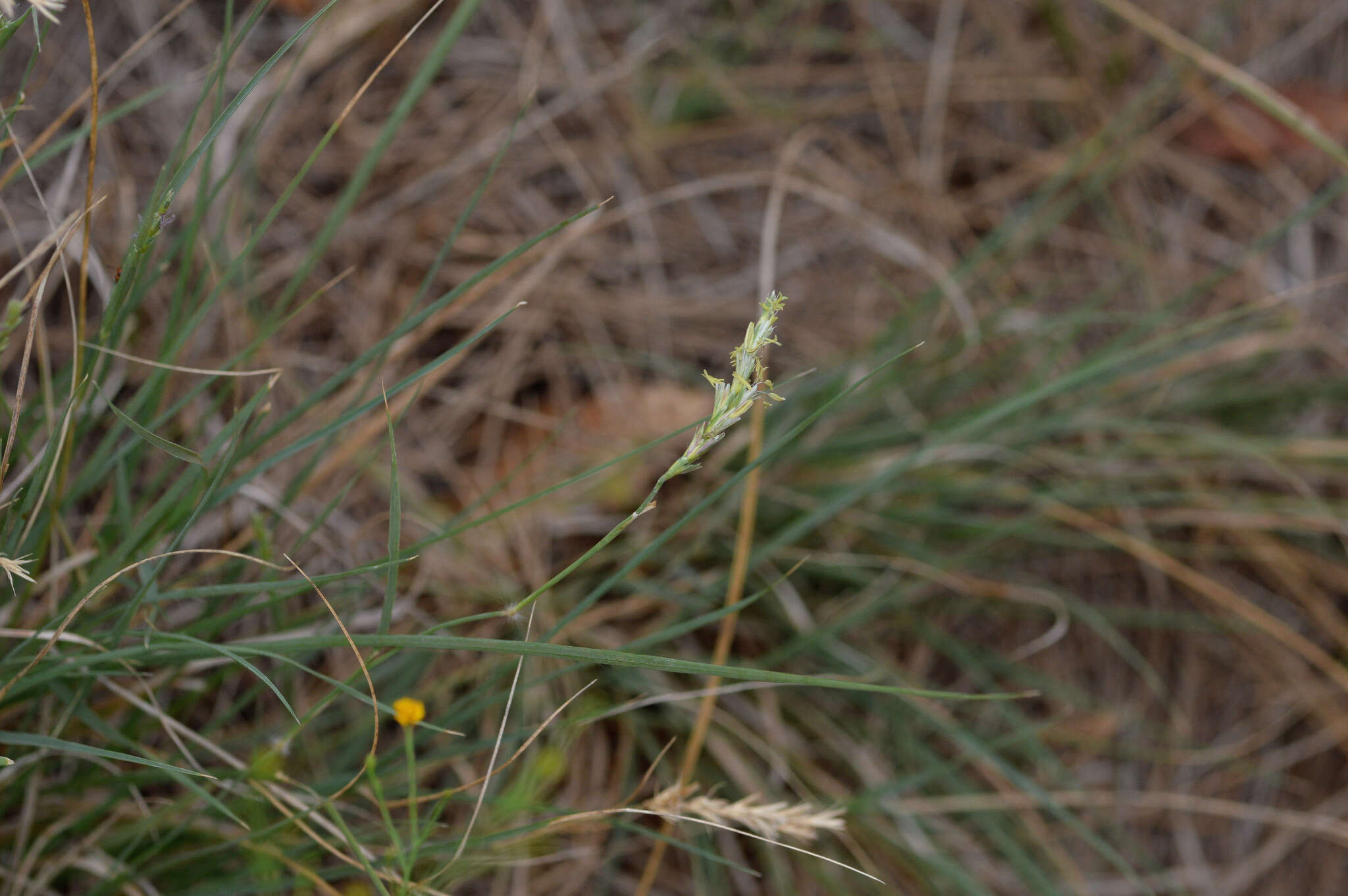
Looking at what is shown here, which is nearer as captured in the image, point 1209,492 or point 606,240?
point 1209,492

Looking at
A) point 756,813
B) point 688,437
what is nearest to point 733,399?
point 756,813

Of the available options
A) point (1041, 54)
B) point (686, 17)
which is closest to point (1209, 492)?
point (1041, 54)

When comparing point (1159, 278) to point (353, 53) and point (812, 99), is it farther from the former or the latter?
point (353, 53)

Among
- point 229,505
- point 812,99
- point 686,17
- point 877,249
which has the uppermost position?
point 686,17

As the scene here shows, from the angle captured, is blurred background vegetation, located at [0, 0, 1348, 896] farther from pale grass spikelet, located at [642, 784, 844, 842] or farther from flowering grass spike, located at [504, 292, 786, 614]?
flowering grass spike, located at [504, 292, 786, 614]

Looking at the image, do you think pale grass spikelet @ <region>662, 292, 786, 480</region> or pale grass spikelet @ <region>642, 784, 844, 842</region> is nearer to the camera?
pale grass spikelet @ <region>662, 292, 786, 480</region>

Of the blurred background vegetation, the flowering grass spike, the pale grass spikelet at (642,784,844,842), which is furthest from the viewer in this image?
the blurred background vegetation

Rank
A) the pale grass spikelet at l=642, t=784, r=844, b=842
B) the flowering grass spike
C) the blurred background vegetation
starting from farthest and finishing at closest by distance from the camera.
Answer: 1. the blurred background vegetation
2. the pale grass spikelet at l=642, t=784, r=844, b=842
3. the flowering grass spike

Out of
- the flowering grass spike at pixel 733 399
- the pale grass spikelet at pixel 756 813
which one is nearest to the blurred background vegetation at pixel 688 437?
the pale grass spikelet at pixel 756 813

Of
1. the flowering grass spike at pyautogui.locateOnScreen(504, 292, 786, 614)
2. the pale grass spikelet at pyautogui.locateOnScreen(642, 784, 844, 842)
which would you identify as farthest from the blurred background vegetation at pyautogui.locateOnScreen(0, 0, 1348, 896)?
the flowering grass spike at pyautogui.locateOnScreen(504, 292, 786, 614)
